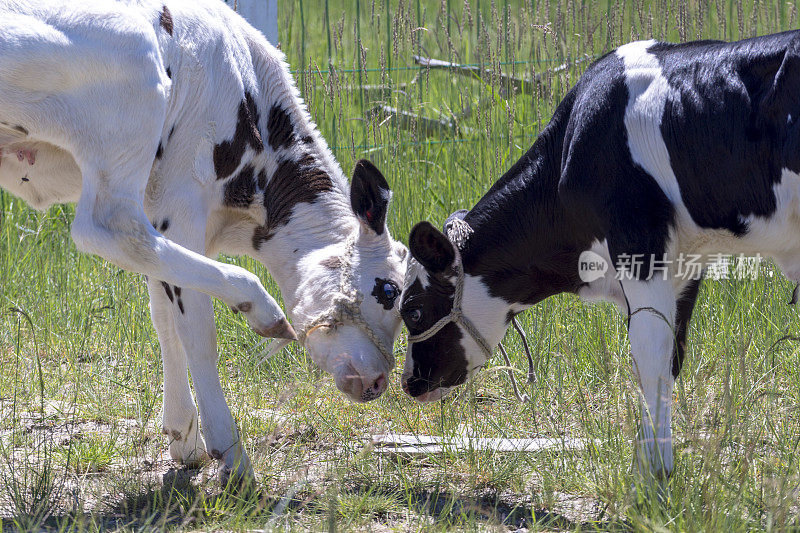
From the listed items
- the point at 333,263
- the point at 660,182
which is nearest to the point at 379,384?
the point at 333,263

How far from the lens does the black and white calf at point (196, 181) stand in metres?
3.28

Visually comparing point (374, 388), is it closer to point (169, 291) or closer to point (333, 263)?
point (333, 263)

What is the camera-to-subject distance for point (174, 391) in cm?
398

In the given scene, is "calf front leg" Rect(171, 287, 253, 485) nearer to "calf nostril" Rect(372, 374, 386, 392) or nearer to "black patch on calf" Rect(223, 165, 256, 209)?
"black patch on calf" Rect(223, 165, 256, 209)

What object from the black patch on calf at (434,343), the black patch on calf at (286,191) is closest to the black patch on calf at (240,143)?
the black patch on calf at (286,191)

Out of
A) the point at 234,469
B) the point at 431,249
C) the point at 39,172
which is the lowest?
the point at 234,469

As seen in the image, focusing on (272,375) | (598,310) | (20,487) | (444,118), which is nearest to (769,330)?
(598,310)

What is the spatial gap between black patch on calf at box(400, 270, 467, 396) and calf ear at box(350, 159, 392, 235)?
0.32m

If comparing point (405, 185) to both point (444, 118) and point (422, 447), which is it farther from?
point (422, 447)

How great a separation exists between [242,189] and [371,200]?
54 cm

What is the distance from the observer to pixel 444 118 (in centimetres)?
679

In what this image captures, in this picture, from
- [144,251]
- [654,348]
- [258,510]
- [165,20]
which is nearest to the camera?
[258,510]

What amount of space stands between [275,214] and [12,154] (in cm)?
103

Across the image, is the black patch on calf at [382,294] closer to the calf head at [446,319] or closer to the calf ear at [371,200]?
the calf head at [446,319]
